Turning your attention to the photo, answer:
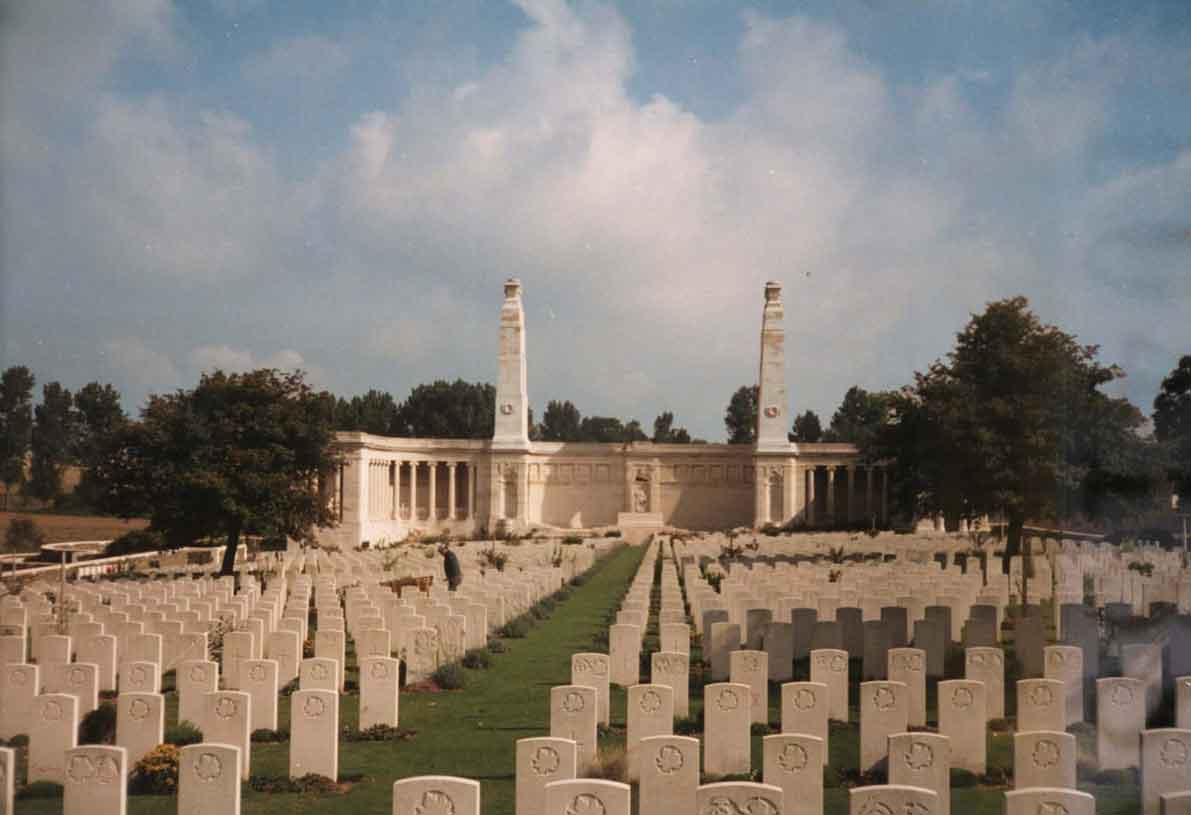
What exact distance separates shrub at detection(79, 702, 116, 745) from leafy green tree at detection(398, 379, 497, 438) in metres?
82.1

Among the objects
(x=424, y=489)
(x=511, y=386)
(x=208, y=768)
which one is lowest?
(x=208, y=768)

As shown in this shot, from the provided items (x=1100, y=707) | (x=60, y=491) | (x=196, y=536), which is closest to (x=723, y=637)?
(x=1100, y=707)

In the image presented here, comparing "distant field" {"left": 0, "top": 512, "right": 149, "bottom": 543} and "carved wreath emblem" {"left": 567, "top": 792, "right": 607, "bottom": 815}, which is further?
"distant field" {"left": 0, "top": 512, "right": 149, "bottom": 543}

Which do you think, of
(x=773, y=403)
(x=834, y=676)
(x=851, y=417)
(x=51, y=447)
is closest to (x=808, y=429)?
(x=851, y=417)

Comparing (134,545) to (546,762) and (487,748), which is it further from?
(546,762)

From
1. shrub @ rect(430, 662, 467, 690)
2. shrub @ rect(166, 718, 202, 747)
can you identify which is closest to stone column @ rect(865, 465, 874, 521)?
shrub @ rect(430, 662, 467, 690)

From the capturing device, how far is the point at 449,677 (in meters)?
14.2

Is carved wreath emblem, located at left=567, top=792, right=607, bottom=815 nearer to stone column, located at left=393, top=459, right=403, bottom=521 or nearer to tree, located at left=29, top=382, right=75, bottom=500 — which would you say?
tree, located at left=29, top=382, right=75, bottom=500

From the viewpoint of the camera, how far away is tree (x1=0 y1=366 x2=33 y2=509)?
2179 inches

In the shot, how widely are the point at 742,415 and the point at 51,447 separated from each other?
66.3 metres

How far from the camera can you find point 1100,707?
970cm

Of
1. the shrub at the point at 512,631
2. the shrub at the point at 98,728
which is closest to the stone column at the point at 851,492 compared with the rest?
the shrub at the point at 512,631

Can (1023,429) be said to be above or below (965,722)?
above

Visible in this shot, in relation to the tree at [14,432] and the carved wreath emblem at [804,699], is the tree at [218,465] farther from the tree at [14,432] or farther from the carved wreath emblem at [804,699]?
the tree at [14,432]
